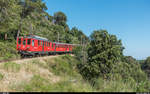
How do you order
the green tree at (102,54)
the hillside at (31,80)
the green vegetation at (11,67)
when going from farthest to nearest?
the green tree at (102,54), the green vegetation at (11,67), the hillside at (31,80)

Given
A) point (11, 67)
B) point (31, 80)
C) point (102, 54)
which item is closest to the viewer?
point (31, 80)

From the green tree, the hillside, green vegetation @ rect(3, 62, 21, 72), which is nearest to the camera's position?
the hillside

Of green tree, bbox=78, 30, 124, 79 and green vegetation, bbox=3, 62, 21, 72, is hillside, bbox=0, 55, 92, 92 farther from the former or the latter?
green tree, bbox=78, 30, 124, 79

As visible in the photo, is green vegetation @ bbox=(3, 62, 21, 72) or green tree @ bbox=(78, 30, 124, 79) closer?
green vegetation @ bbox=(3, 62, 21, 72)

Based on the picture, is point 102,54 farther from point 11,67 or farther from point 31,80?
point 11,67

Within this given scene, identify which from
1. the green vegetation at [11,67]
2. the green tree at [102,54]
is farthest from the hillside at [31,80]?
the green tree at [102,54]

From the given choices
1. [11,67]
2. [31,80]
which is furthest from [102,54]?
[11,67]

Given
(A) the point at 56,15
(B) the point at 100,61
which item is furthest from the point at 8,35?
(A) the point at 56,15

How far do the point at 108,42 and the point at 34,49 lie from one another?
30.1 ft

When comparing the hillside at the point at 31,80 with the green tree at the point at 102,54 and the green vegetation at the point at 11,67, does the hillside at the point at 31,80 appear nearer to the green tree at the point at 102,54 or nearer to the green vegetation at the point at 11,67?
the green vegetation at the point at 11,67

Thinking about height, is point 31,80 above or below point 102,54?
below

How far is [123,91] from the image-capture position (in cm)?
477

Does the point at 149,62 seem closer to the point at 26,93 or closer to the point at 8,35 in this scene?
the point at 8,35

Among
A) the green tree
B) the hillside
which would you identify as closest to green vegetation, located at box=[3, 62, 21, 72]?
the hillside
